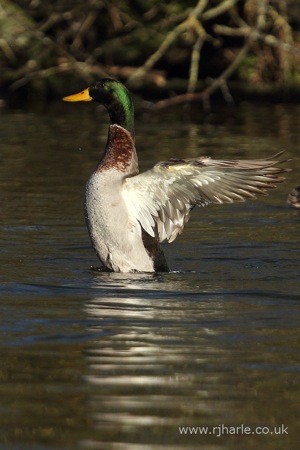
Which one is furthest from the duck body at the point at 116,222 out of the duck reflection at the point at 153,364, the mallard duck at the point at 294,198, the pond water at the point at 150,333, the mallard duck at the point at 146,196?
the mallard duck at the point at 294,198

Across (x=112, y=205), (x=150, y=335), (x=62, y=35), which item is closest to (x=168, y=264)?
(x=112, y=205)

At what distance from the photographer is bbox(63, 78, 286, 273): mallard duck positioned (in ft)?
26.4

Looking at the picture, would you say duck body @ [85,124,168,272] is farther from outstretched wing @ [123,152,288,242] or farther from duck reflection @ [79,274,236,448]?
duck reflection @ [79,274,236,448]

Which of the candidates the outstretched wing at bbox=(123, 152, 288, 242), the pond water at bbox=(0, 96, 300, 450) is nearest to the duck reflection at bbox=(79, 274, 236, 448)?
the pond water at bbox=(0, 96, 300, 450)

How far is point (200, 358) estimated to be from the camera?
5.87m

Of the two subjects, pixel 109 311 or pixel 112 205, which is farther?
A: pixel 112 205

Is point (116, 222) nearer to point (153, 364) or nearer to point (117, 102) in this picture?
point (117, 102)

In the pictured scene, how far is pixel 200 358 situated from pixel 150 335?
559 mm

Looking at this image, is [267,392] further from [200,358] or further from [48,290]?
[48,290]

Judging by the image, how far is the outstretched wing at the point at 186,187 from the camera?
26.1 feet

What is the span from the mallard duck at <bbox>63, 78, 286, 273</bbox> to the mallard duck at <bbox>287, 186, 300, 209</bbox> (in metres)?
2.76

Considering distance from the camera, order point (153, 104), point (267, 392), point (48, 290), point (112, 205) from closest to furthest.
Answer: point (267, 392) < point (48, 290) < point (112, 205) < point (153, 104)

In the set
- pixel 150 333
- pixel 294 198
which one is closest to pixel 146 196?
pixel 150 333

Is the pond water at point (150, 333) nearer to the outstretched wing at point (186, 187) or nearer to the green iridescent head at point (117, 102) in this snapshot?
the outstretched wing at point (186, 187)
